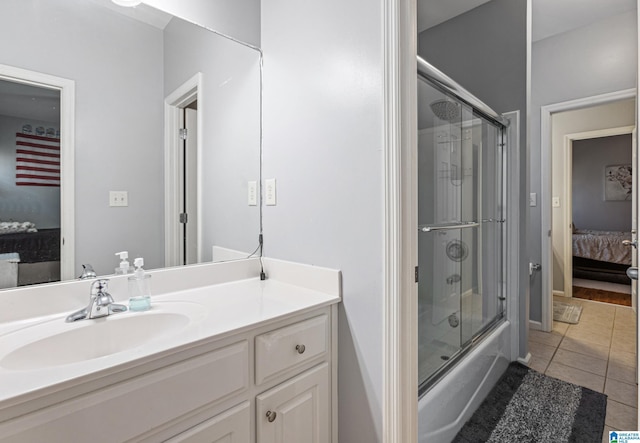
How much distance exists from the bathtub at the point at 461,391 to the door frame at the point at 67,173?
4.68 ft

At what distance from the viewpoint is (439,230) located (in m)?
1.82

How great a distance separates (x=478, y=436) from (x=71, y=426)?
1668 millimetres

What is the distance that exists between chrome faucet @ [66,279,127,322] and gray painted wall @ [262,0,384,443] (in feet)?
2.17

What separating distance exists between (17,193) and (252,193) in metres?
0.82

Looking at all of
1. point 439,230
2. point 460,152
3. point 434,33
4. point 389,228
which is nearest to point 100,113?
point 389,228

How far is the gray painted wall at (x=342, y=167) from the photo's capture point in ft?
3.56

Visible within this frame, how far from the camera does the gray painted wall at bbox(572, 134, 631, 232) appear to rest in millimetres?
5496

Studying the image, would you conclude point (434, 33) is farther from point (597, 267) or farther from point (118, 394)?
point (597, 267)

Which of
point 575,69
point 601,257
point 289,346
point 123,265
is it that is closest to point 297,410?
point 289,346

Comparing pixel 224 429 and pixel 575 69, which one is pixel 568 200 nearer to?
pixel 575 69

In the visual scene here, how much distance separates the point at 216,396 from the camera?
2.72 ft

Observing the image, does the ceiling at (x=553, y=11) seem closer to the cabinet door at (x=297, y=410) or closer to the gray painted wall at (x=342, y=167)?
the gray painted wall at (x=342, y=167)

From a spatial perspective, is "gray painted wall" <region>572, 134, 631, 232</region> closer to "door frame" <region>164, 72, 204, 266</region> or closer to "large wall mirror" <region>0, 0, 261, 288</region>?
"large wall mirror" <region>0, 0, 261, 288</region>

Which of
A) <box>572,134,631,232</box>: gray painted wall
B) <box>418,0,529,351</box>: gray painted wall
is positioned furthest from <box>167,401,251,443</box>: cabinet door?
<box>572,134,631,232</box>: gray painted wall
